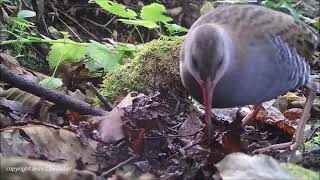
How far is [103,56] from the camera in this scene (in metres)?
4.71

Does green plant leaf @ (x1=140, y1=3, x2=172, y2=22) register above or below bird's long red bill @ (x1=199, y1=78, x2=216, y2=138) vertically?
below

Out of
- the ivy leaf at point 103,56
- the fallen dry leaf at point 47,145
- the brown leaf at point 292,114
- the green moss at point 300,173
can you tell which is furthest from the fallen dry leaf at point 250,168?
the brown leaf at point 292,114

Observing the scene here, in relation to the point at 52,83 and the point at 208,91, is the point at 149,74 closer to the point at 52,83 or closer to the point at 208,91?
the point at 52,83

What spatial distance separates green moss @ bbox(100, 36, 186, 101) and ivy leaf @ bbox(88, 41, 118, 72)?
7cm

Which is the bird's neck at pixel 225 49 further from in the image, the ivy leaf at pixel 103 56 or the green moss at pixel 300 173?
the ivy leaf at pixel 103 56

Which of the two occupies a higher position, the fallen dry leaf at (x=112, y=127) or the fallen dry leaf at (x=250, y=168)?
the fallen dry leaf at (x=250, y=168)

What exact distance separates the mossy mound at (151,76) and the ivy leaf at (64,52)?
1.15ft

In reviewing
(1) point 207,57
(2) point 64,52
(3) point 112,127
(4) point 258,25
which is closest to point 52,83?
(2) point 64,52

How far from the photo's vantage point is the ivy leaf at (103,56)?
465 centimetres

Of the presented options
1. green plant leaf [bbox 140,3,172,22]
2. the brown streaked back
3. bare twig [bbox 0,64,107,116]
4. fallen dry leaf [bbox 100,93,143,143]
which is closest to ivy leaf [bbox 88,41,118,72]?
green plant leaf [bbox 140,3,172,22]

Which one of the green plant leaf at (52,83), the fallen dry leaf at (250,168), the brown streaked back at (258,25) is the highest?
the brown streaked back at (258,25)

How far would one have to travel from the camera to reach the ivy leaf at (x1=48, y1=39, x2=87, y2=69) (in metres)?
4.67

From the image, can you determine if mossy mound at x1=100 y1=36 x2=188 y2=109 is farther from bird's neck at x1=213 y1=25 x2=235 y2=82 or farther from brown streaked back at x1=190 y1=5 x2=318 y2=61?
bird's neck at x1=213 y1=25 x2=235 y2=82

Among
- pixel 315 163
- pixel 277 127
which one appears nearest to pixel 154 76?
pixel 277 127
